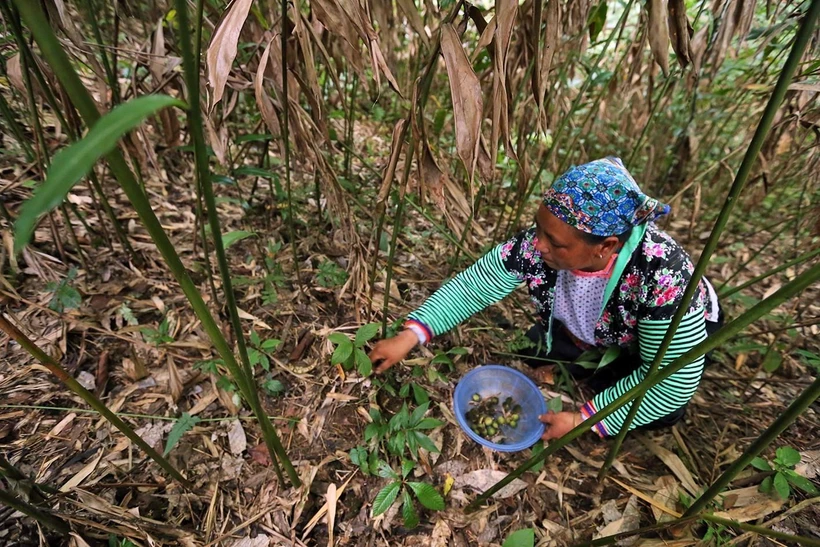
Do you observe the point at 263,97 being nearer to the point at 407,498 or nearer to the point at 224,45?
the point at 224,45

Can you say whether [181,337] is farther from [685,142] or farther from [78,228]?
[685,142]

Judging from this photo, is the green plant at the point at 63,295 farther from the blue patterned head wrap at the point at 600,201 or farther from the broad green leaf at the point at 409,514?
the blue patterned head wrap at the point at 600,201

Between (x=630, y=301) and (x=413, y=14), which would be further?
(x=630, y=301)

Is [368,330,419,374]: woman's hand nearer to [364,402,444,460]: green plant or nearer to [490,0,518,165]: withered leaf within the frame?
[364,402,444,460]: green plant

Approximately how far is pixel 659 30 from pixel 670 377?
2.37 feet

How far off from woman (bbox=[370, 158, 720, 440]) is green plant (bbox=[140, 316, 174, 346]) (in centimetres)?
54

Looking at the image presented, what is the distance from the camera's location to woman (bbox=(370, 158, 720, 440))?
0.86 metres

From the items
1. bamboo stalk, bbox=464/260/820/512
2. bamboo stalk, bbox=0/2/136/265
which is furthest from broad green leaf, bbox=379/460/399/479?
bamboo stalk, bbox=0/2/136/265

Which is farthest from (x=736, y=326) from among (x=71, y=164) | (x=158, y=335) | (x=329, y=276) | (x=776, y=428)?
(x=158, y=335)

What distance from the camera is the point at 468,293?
3.90ft

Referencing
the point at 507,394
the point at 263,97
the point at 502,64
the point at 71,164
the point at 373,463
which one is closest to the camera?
the point at 71,164

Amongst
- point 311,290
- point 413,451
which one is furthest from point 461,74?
point 311,290

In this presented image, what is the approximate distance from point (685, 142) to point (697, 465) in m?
1.74

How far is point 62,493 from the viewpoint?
2.47ft
